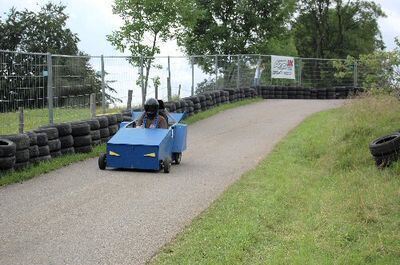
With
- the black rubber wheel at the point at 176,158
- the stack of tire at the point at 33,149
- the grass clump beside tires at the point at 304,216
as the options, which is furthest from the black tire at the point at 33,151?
the grass clump beside tires at the point at 304,216

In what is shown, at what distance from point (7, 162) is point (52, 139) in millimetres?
2009

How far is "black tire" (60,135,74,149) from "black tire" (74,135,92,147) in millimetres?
201

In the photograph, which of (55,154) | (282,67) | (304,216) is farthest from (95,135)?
(282,67)

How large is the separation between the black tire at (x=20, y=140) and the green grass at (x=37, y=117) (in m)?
0.82

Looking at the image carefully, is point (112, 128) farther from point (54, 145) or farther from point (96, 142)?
point (54, 145)

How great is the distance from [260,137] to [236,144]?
157cm

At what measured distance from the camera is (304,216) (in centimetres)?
849

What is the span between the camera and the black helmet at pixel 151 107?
42.6 ft

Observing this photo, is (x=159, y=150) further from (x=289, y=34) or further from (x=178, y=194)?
(x=289, y=34)

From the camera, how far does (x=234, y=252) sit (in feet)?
21.5

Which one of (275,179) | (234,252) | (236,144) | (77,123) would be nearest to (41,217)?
(234,252)

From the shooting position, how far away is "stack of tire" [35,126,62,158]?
40.4 ft

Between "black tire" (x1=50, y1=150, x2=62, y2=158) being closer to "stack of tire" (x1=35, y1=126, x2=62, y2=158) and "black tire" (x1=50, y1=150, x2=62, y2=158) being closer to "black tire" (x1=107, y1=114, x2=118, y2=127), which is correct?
"stack of tire" (x1=35, y1=126, x2=62, y2=158)

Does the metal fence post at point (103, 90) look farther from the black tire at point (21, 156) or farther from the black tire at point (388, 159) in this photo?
the black tire at point (388, 159)
